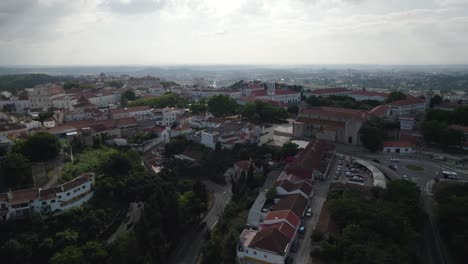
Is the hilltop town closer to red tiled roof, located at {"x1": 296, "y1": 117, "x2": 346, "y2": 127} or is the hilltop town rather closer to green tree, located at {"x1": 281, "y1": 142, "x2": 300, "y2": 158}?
green tree, located at {"x1": 281, "y1": 142, "x2": 300, "y2": 158}

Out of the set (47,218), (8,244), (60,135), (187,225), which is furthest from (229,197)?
(60,135)

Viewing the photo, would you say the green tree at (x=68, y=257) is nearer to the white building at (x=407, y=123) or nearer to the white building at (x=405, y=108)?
the white building at (x=407, y=123)

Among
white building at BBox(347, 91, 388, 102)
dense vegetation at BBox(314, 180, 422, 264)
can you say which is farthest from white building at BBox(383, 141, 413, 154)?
white building at BBox(347, 91, 388, 102)

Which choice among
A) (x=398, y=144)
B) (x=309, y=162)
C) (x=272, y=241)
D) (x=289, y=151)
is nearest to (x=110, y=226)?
(x=272, y=241)

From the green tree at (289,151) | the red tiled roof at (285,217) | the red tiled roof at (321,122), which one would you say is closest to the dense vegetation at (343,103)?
the red tiled roof at (321,122)

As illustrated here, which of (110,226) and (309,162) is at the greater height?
(309,162)

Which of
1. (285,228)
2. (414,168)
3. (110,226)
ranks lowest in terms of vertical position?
(110,226)

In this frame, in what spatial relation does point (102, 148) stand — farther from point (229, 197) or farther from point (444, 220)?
point (444, 220)

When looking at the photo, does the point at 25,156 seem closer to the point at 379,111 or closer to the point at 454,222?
the point at 454,222
